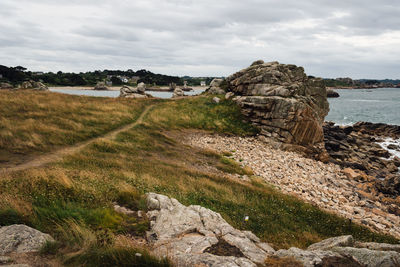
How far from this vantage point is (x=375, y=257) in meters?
7.13

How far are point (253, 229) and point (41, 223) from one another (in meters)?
8.26

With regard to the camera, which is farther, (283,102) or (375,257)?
(283,102)

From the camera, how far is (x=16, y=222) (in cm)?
786

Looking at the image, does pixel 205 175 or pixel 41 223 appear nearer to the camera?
pixel 41 223

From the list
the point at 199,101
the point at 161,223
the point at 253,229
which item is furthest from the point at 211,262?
the point at 199,101

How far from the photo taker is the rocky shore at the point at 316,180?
58.2 feet

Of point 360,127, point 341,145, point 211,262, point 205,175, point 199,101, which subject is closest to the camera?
point 211,262

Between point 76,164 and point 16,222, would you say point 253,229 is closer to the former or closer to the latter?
point 16,222

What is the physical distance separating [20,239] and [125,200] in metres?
4.85

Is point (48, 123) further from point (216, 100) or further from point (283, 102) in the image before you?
point (283, 102)

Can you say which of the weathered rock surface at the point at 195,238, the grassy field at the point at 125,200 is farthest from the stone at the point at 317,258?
the grassy field at the point at 125,200

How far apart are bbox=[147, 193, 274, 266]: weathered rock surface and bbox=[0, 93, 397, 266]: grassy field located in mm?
751

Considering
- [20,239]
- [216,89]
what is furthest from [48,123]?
[216,89]

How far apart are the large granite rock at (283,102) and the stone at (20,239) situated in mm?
32379
